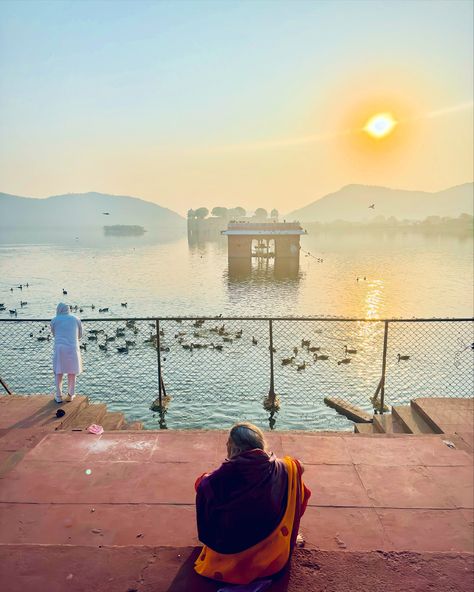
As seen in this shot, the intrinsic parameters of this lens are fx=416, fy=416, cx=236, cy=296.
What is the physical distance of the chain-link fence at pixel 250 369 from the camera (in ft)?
51.3

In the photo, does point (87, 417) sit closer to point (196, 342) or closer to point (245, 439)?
point (245, 439)

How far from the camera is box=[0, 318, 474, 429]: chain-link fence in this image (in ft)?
51.3

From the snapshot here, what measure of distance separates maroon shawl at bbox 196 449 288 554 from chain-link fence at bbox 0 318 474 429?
375 inches

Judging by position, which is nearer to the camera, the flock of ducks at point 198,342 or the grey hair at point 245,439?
the grey hair at point 245,439

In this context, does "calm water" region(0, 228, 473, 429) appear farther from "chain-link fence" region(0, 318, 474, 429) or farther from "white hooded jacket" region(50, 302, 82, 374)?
"white hooded jacket" region(50, 302, 82, 374)

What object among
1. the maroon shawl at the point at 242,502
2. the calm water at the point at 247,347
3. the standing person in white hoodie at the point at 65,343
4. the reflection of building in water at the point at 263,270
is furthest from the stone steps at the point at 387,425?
the reflection of building in water at the point at 263,270

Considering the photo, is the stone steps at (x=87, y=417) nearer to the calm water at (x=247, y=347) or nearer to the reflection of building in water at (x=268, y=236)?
the calm water at (x=247, y=347)

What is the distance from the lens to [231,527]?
→ 9.13 ft

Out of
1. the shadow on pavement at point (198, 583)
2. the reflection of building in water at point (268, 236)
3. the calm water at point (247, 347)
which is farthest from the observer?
the reflection of building in water at point (268, 236)

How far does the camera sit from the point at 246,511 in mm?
2750

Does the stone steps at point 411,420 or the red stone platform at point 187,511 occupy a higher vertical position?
the red stone platform at point 187,511


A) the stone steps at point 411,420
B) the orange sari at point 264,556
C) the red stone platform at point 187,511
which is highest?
the orange sari at point 264,556

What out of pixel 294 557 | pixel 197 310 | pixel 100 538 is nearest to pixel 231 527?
pixel 294 557

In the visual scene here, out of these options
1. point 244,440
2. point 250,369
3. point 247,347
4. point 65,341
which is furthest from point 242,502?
point 247,347
